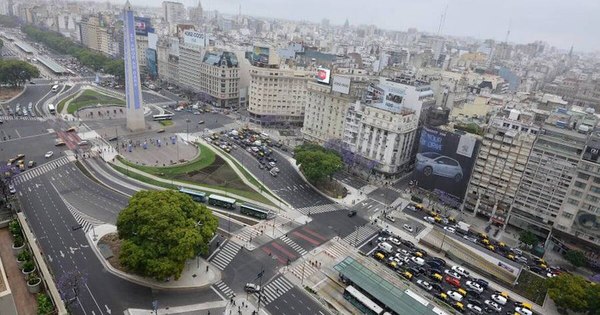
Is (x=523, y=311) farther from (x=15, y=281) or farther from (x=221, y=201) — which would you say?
(x=15, y=281)

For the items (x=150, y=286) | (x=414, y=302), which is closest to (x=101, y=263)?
(x=150, y=286)

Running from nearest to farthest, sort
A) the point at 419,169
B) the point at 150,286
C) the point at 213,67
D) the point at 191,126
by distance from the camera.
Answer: the point at 150,286 → the point at 419,169 → the point at 191,126 → the point at 213,67

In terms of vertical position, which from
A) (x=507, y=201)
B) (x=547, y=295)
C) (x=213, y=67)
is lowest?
(x=547, y=295)

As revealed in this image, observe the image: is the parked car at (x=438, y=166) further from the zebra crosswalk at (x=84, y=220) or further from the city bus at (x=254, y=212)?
the zebra crosswalk at (x=84, y=220)

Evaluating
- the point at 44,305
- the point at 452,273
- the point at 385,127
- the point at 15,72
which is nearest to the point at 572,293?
the point at 452,273

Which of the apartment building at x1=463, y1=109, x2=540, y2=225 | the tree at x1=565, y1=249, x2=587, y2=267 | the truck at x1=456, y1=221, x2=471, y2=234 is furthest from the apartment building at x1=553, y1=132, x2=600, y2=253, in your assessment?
the truck at x1=456, y1=221, x2=471, y2=234

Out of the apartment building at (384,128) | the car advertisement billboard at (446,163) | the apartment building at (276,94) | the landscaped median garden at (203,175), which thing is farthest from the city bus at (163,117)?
the car advertisement billboard at (446,163)

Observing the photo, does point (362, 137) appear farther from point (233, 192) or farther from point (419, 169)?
point (233, 192)
